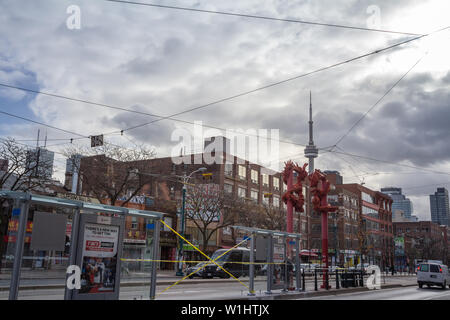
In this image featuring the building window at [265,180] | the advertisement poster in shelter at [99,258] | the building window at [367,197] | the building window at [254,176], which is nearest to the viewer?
the advertisement poster in shelter at [99,258]

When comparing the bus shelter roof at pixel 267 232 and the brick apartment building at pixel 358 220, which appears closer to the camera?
the bus shelter roof at pixel 267 232

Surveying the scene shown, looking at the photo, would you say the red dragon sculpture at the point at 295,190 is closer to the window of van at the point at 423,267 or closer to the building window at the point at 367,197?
the window of van at the point at 423,267

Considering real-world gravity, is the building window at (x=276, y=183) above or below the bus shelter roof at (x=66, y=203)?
above

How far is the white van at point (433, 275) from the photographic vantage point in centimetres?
2908

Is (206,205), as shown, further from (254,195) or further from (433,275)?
(433,275)

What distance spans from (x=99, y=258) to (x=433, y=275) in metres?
25.4

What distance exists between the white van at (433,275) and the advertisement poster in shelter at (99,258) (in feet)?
81.4

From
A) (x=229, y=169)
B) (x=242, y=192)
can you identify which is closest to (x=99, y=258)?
(x=229, y=169)

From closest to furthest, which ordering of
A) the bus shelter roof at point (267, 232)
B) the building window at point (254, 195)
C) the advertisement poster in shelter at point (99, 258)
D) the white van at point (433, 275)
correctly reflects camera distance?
the advertisement poster in shelter at point (99, 258)
the bus shelter roof at point (267, 232)
the white van at point (433, 275)
the building window at point (254, 195)

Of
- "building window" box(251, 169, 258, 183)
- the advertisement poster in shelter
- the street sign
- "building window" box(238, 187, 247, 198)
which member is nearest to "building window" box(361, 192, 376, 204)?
"building window" box(251, 169, 258, 183)

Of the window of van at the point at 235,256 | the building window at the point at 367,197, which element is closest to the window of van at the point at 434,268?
the window of van at the point at 235,256
